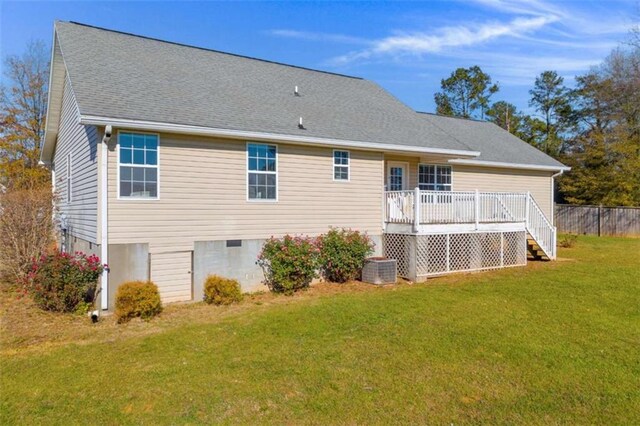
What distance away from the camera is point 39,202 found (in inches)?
444

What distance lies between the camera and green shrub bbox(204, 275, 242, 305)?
902cm

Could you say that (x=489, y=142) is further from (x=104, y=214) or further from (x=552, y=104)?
(x=552, y=104)

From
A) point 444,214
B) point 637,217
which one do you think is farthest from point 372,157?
point 637,217

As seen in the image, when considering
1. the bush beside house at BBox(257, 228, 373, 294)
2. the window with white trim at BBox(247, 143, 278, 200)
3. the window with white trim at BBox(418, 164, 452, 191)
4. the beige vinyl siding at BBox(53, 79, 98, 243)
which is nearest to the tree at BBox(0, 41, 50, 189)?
the beige vinyl siding at BBox(53, 79, 98, 243)

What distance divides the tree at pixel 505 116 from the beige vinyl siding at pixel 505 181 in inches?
940

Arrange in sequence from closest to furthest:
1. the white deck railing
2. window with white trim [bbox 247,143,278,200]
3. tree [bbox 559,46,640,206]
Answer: window with white trim [bbox 247,143,278,200] → the white deck railing → tree [bbox 559,46,640,206]

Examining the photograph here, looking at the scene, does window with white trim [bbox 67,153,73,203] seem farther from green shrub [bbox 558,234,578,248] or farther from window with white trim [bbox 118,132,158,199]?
green shrub [bbox 558,234,578,248]

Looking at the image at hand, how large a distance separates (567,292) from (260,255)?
6986mm

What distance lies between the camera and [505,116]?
42562 millimetres

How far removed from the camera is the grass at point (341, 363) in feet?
13.8

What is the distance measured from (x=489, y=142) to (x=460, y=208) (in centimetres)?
797

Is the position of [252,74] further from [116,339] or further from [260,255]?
[116,339]

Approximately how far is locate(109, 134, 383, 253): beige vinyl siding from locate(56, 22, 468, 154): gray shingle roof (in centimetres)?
62

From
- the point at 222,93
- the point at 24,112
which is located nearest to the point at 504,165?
the point at 222,93
